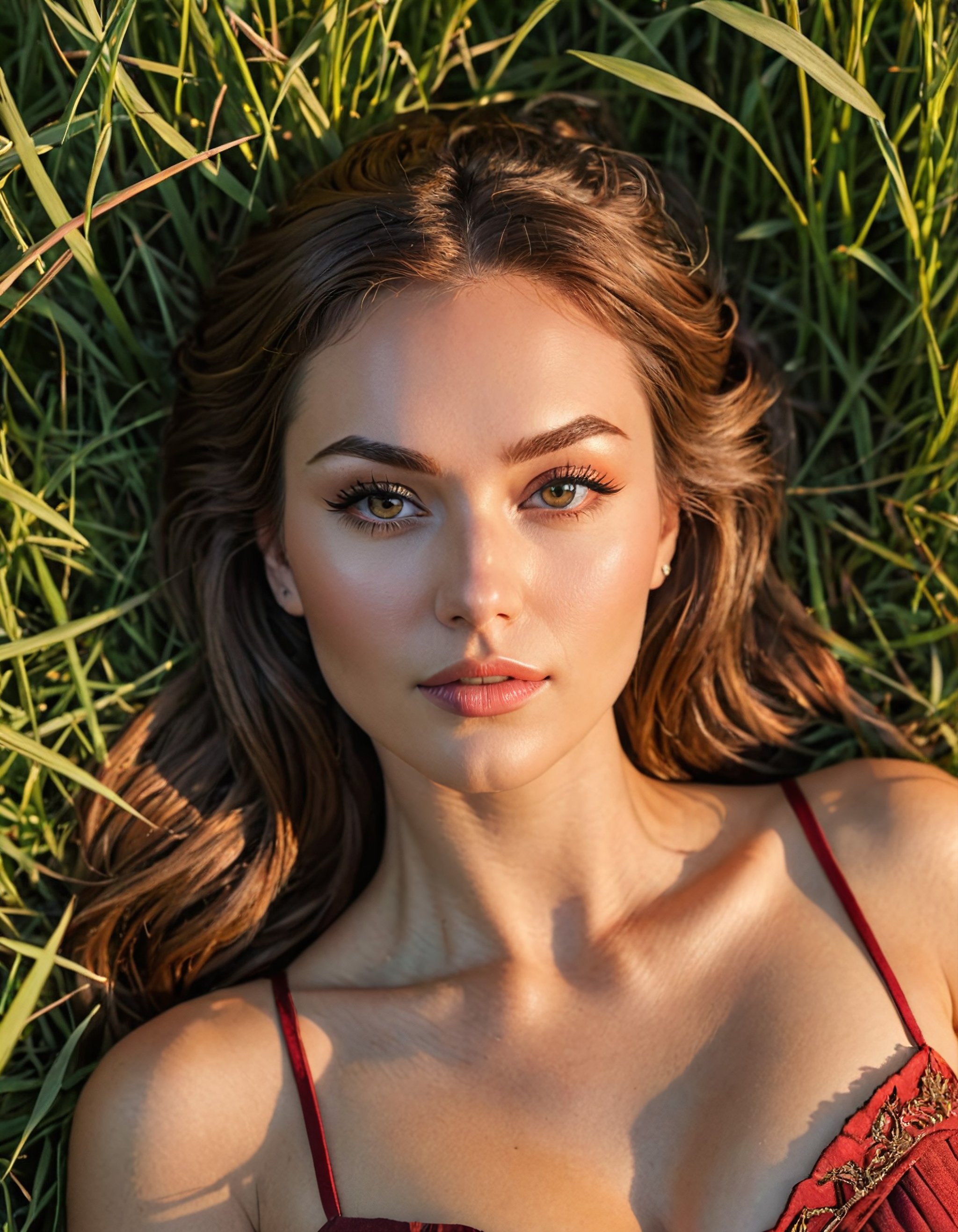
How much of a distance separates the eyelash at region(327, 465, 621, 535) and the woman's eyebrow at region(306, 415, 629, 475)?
46mm

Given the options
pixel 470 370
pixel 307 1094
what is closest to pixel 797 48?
pixel 470 370

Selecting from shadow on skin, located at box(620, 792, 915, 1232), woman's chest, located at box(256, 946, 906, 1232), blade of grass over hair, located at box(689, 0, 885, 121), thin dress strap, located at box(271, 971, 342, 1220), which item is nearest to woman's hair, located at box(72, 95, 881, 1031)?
thin dress strap, located at box(271, 971, 342, 1220)

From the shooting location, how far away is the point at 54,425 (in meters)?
Answer: 2.80

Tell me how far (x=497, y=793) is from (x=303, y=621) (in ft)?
2.12

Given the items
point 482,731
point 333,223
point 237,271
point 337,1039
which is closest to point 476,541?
point 482,731

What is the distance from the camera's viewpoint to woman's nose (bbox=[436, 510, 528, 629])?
2047 mm

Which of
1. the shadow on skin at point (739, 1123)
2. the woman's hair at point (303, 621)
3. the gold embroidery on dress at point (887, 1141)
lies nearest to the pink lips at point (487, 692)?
the woman's hair at point (303, 621)

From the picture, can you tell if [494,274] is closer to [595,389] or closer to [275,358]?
[595,389]

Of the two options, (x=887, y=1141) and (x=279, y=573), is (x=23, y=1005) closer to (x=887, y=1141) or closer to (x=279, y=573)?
(x=279, y=573)

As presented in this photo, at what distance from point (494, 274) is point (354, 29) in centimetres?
75

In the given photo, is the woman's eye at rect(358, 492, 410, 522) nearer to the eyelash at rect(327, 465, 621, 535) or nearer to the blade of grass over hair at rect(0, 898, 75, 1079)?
the eyelash at rect(327, 465, 621, 535)

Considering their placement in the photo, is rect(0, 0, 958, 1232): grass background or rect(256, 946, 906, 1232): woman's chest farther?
rect(0, 0, 958, 1232): grass background

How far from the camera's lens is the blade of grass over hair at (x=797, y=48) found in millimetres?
2211

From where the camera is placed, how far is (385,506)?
218 centimetres
